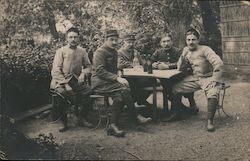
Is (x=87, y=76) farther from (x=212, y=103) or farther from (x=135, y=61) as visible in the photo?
(x=212, y=103)

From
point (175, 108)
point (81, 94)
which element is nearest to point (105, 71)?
point (81, 94)

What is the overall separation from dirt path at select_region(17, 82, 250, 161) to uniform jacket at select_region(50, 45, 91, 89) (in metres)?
0.59

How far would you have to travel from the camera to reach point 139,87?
633 cm

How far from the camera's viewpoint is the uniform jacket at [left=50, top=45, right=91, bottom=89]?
217 inches

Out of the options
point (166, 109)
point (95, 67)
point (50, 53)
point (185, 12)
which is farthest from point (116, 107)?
point (185, 12)

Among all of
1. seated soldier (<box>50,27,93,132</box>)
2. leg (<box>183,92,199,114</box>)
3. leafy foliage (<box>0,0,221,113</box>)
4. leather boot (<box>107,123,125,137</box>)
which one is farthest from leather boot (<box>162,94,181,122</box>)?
leafy foliage (<box>0,0,221,113</box>)

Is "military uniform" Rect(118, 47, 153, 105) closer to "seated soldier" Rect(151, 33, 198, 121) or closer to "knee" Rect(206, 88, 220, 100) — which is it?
"seated soldier" Rect(151, 33, 198, 121)

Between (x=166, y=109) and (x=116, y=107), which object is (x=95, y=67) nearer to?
(x=116, y=107)

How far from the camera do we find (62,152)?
4.51m

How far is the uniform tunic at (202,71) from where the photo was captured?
5.45 meters

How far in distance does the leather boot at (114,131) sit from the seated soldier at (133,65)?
1204 mm

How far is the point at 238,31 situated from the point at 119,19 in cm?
240

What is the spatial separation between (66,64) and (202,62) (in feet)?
6.21

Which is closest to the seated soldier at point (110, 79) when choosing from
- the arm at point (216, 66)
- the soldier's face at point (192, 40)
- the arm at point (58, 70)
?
the arm at point (58, 70)
